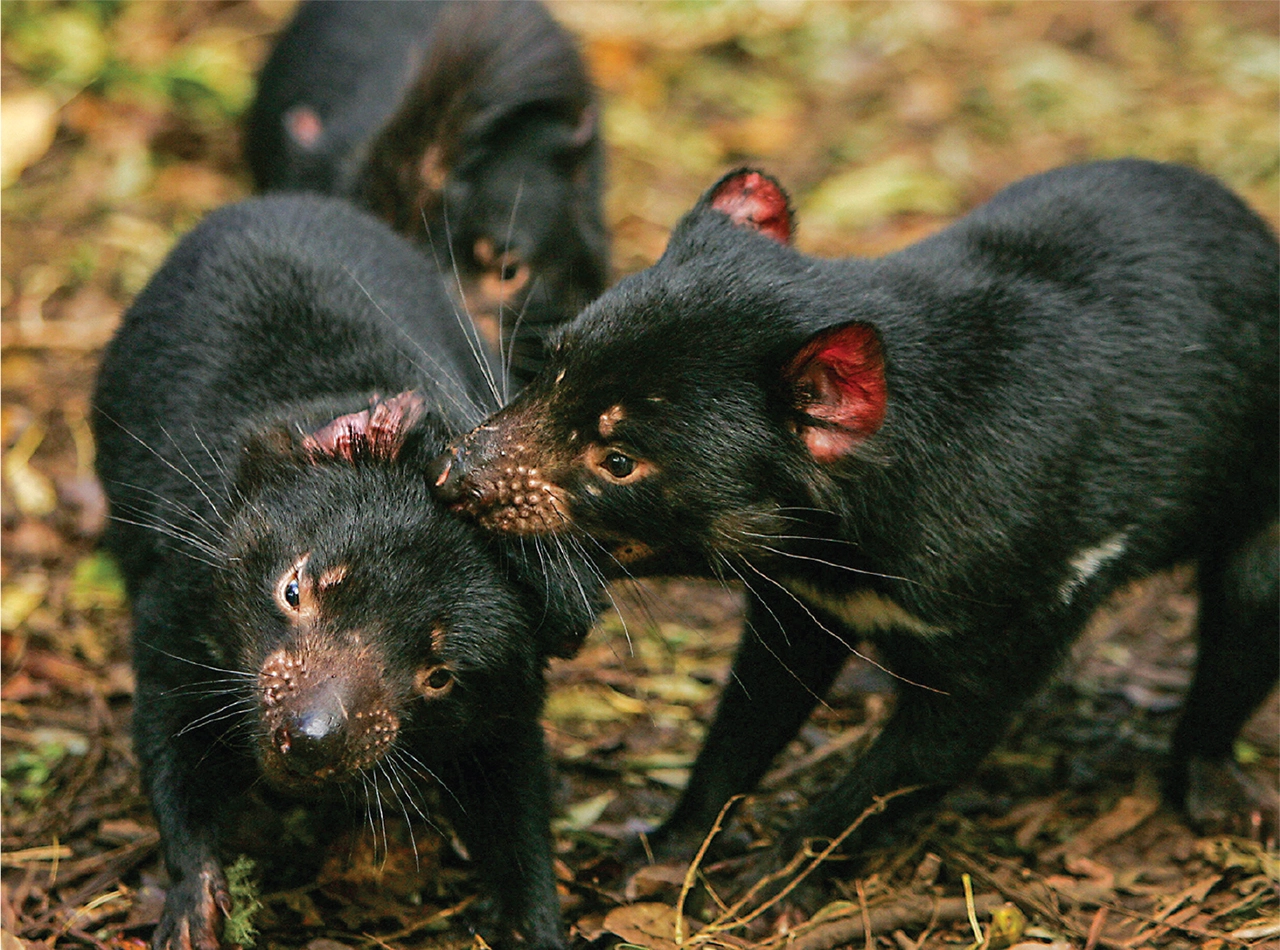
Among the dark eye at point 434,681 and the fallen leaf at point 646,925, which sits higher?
the dark eye at point 434,681

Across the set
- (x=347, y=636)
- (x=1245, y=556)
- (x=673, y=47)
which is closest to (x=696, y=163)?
(x=673, y=47)

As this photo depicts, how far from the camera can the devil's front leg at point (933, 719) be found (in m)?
3.47

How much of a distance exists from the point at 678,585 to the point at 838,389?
2.14 meters

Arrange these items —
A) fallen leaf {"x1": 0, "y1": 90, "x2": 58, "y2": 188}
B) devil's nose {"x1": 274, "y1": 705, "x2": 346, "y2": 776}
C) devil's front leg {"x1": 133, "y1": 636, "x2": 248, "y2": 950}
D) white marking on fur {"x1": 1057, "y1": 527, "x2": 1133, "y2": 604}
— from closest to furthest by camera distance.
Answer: devil's nose {"x1": 274, "y1": 705, "x2": 346, "y2": 776}
devil's front leg {"x1": 133, "y1": 636, "x2": 248, "y2": 950}
white marking on fur {"x1": 1057, "y1": 527, "x2": 1133, "y2": 604}
fallen leaf {"x1": 0, "y1": 90, "x2": 58, "y2": 188}

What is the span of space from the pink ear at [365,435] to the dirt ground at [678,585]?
0.88 meters

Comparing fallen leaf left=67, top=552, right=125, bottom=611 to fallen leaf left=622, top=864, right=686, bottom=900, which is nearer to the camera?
fallen leaf left=622, top=864, right=686, bottom=900

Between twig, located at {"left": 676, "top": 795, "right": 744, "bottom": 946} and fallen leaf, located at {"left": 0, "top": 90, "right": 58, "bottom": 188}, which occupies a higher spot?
fallen leaf, located at {"left": 0, "top": 90, "right": 58, "bottom": 188}

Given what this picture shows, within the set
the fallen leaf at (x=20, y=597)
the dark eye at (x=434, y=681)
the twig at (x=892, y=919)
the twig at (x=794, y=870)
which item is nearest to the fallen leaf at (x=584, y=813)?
the twig at (x=794, y=870)

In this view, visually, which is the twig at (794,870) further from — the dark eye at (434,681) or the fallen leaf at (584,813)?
the dark eye at (434,681)

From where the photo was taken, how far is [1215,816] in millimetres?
4137

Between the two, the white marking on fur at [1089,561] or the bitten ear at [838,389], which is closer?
the bitten ear at [838,389]

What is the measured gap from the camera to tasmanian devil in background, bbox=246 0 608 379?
5.14 m

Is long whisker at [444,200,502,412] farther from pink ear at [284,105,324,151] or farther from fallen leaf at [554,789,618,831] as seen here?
pink ear at [284,105,324,151]

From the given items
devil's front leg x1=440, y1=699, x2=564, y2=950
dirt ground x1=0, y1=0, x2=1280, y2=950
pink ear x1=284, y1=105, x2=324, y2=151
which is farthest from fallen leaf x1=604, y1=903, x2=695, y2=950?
pink ear x1=284, y1=105, x2=324, y2=151
